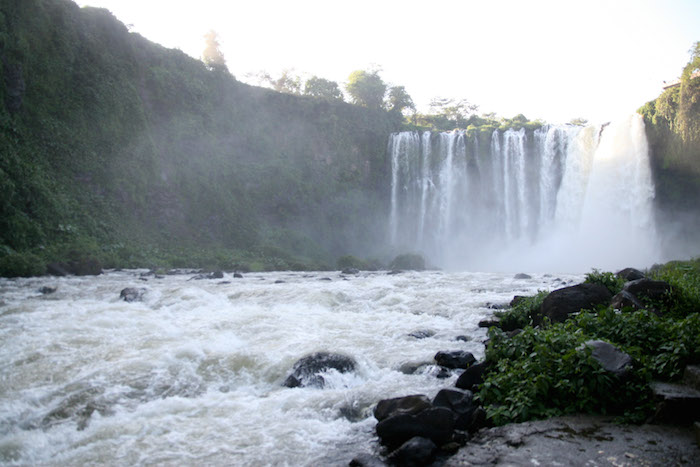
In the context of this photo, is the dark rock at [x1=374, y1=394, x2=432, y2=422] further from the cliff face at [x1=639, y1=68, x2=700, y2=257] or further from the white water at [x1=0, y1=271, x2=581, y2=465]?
the cliff face at [x1=639, y1=68, x2=700, y2=257]

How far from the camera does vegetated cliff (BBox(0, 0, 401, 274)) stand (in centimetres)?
2378

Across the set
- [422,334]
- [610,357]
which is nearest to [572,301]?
[422,334]

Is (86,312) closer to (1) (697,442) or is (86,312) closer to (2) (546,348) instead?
(2) (546,348)

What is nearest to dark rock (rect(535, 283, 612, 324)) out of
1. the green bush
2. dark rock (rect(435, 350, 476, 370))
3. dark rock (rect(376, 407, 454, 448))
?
dark rock (rect(435, 350, 476, 370))

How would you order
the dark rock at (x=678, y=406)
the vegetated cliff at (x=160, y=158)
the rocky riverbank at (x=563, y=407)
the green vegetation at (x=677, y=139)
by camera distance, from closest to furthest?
the rocky riverbank at (x=563, y=407)
the dark rock at (x=678, y=406)
the vegetated cliff at (x=160, y=158)
the green vegetation at (x=677, y=139)

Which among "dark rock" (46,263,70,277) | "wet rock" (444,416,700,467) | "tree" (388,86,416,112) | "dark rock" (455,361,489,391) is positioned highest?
"tree" (388,86,416,112)

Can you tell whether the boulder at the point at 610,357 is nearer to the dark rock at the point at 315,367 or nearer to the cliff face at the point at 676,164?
the dark rock at the point at 315,367

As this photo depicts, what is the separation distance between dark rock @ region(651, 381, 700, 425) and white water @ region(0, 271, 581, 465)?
2.50m

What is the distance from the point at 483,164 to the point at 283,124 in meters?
19.3

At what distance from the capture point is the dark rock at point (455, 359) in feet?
22.2

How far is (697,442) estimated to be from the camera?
12.1 feet

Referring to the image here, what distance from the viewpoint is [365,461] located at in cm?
411

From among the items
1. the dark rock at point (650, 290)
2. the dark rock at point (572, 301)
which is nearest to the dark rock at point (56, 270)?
the dark rock at point (572, 301)

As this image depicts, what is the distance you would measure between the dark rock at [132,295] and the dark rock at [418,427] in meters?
10.1
